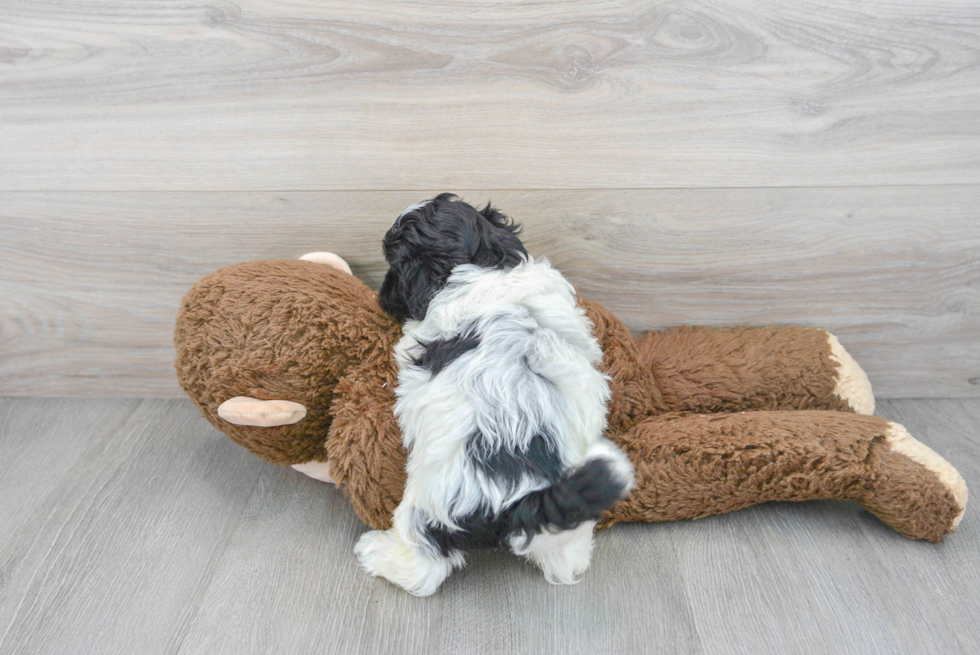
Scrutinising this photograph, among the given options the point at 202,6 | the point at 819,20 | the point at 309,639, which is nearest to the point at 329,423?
the point at 309,639

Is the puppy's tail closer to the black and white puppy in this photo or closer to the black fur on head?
the black and white puppy

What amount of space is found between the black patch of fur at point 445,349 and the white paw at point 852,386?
670 mm

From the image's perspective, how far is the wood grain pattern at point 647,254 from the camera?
1.09 m

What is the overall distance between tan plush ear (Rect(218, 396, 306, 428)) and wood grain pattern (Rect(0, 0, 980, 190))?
402 mm

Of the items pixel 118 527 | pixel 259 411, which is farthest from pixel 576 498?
pixel 118 527

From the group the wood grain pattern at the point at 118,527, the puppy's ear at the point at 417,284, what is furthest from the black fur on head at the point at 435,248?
the wood grain pattern at the point at 118,527

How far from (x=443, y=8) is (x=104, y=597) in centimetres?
100

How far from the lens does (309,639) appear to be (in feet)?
2.66

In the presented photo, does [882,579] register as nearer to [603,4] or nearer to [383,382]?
[383,382]

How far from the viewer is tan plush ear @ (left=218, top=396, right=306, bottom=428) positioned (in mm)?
888

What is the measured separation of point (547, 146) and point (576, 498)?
1.97ft

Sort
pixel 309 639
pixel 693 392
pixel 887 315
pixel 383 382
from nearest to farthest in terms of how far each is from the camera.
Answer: pixel 309 639 → pixel 383 382 → pixel 693 392 → pixel 887 315

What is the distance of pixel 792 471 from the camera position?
3.00ft

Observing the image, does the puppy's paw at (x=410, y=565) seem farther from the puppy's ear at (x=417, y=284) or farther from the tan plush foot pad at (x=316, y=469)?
the puppy's ear at (x=417, y=284)
